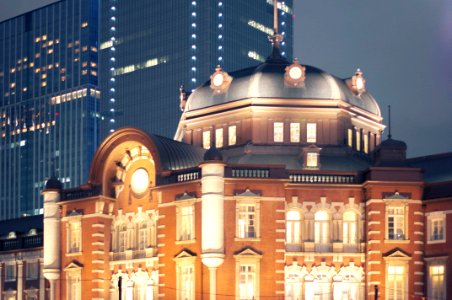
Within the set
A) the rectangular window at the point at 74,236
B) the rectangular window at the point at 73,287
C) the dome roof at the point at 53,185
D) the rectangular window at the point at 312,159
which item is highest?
the rectangular window at the point at 312,159

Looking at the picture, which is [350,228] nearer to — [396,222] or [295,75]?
[396,222]

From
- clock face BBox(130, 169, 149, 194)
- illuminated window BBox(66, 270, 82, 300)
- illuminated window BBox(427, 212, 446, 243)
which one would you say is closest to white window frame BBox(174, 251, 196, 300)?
clock face BBox(130, 169, 149, 194)

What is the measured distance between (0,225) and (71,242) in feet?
92.5

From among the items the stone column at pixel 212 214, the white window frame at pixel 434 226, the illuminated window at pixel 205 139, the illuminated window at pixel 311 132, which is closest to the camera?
the stone column at pixel 212 214

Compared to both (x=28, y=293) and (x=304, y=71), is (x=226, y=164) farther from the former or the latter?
(x=28, y=293)

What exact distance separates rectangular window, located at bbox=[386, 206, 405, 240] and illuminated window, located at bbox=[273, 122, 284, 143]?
11426 mm

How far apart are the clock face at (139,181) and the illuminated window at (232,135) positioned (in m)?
7.18

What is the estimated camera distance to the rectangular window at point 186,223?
8146 centimetres

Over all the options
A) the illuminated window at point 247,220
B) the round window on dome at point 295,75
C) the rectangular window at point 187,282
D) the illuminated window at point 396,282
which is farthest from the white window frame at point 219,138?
the illuminated window at point 396,282

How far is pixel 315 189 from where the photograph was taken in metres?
82.1

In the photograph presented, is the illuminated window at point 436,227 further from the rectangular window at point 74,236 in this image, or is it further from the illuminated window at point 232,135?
the rectangular window at point 74,236

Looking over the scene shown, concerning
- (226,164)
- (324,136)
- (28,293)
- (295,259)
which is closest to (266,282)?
(295,259)

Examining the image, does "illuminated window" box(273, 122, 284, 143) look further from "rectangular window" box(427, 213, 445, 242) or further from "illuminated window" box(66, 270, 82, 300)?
"illuminated window" box(66, 270, 82, 300)

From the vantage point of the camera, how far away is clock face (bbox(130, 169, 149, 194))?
286ft
